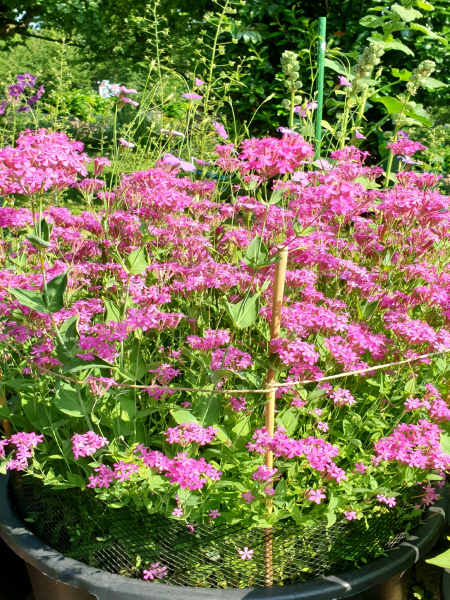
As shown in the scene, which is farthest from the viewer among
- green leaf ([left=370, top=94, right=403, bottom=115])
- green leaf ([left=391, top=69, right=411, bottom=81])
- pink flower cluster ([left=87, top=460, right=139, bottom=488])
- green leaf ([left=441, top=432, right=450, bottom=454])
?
green leaf ([left=391, top=69, right=411, bottom=81])

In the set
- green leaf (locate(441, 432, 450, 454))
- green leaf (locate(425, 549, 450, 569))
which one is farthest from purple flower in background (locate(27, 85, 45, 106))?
green leaf (locate(425, 549, 450, 569))

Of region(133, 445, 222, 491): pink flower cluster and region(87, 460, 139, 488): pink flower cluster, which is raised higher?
region(133, 445, 222, 491): pink flower cluster

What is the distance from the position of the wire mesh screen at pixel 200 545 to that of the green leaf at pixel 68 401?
8.7 inches

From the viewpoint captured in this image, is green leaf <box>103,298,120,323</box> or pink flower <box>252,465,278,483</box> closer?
pink flower <box>252,465,278,483</box>

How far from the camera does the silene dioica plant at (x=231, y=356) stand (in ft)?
3.75

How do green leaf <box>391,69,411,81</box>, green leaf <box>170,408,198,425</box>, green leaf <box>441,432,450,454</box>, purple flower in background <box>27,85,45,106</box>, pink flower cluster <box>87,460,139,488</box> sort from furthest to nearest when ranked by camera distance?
green leaf <box>391,69,411,81</box>
purple flower in background <box>27,85,45,106</box>
green leaf <box>441,432,450,454</box>
green leaf <box>170,408,198,425</box>
pink flower cluster <box>87,460,139,488</box>

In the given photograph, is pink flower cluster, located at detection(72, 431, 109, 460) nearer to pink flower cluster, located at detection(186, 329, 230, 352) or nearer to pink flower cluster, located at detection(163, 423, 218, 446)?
pink flower cluster, located at detection(163, 423, 218, 446)

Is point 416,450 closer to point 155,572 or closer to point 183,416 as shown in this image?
point 183,416

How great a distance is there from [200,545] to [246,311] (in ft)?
1.84

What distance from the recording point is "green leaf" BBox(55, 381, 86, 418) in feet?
4.07

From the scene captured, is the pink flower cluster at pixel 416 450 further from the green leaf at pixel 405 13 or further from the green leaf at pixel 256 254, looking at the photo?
the green leaf at pixel 405 13

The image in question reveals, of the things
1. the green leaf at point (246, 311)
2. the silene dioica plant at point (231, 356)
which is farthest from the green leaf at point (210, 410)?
the green leaf at point (246, 311)

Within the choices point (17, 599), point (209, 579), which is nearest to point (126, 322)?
point (209, 579)

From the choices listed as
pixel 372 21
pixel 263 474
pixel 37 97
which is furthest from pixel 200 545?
pixel 372 21
